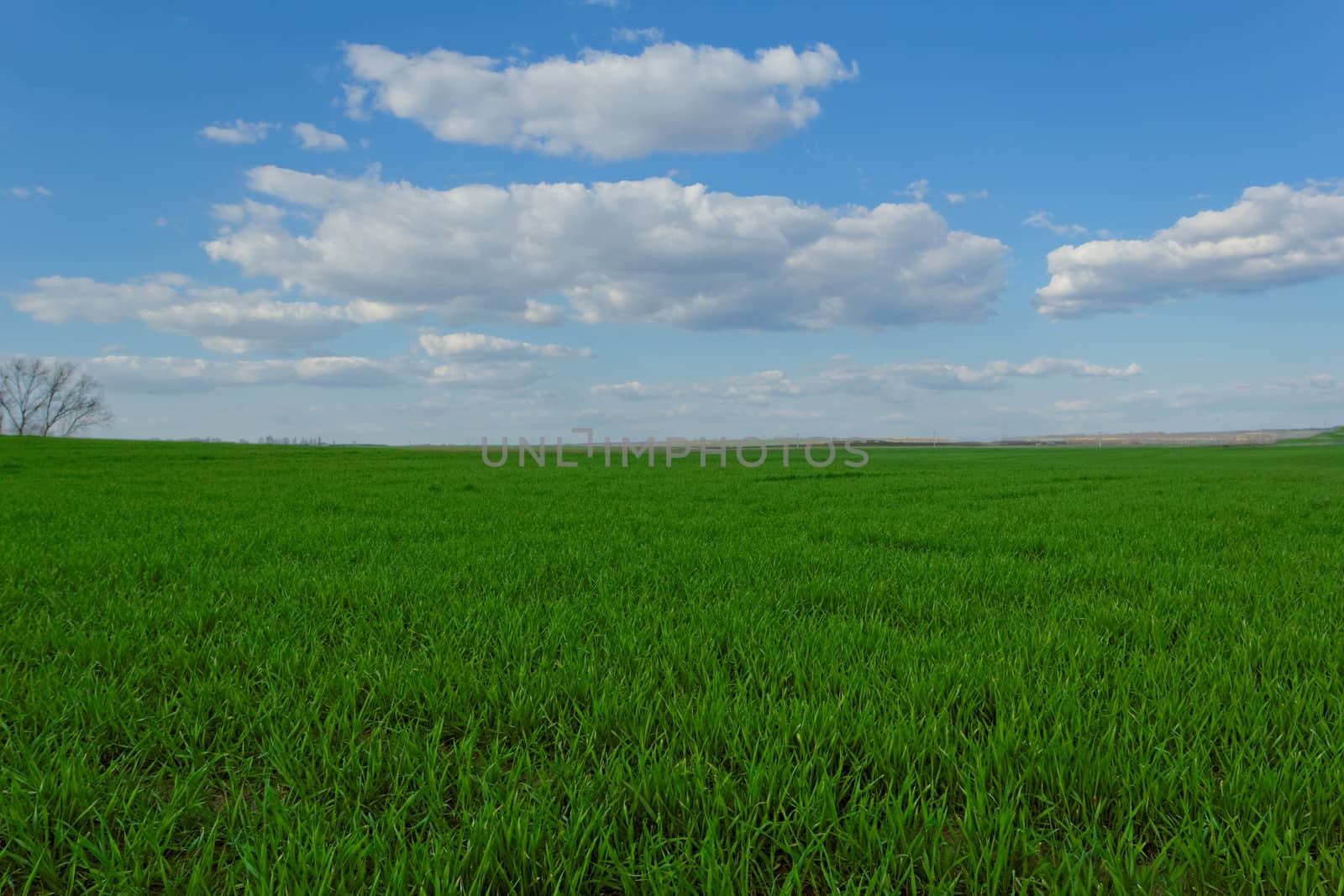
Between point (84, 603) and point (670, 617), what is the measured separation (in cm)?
388

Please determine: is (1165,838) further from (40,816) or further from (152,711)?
(152,711)

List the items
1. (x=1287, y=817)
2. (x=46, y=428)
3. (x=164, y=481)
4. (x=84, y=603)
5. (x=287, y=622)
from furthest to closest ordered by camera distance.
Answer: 1. (x=46, y=428)
2. (x=164, y=481)
3. (x=84, y=603)
4. (x=287, y=622)
5. (x=1287, y=817)

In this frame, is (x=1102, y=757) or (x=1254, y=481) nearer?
(x=1102, y=757)

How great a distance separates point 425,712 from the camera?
8.87ft

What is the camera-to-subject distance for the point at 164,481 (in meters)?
16.2

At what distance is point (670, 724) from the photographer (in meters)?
2.53

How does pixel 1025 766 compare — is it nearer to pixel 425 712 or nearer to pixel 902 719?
pixel 902 719

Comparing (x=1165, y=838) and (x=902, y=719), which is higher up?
(x=902, y=719)

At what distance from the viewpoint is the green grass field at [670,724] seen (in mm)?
1771

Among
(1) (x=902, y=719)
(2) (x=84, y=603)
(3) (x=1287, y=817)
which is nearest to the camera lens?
(3) (x=1287, y=817)

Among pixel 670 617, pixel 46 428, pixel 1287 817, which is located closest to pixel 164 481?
pixel 670 617

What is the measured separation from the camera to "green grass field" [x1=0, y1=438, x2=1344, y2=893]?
1.77 metres

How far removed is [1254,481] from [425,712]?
70.9 ft

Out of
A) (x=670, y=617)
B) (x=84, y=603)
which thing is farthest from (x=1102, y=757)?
(x=84, y=603)
